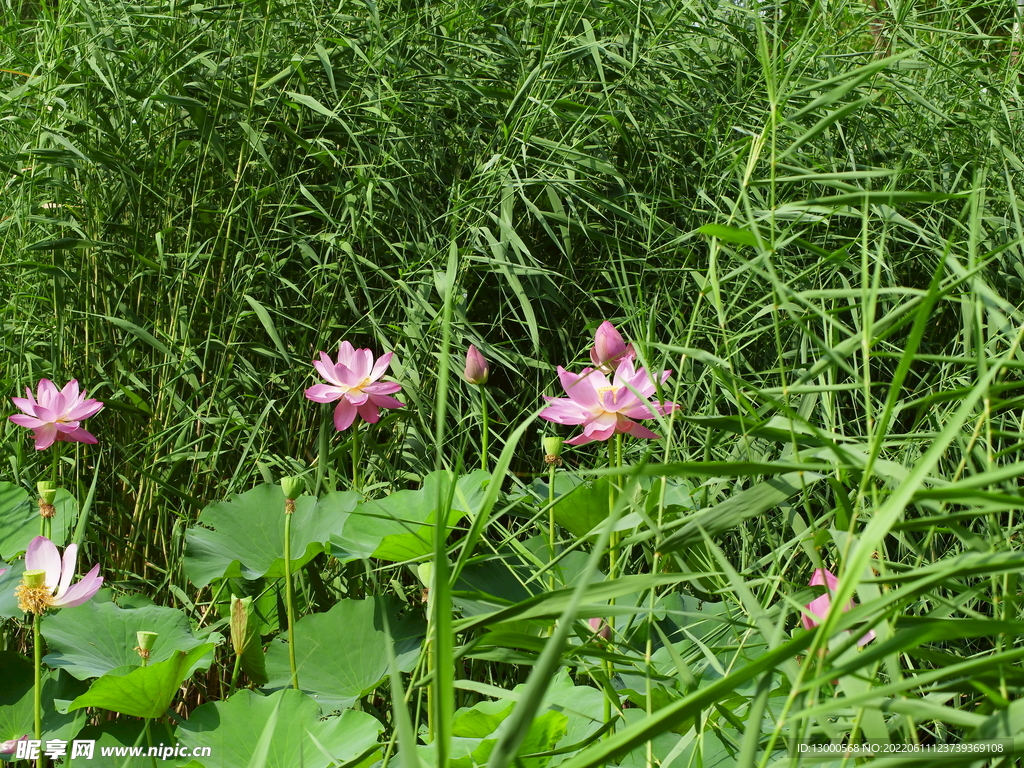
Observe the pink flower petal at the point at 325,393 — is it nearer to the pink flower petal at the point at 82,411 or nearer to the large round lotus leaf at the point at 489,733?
the pink flower petal at the point at 82,411

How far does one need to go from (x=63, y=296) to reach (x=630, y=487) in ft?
4.14

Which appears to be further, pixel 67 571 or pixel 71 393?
pixel 71 393

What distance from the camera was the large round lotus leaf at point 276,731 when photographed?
2.43 ft

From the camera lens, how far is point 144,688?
0.75 metres

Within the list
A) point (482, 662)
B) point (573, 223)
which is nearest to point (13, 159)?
point (573, 223)

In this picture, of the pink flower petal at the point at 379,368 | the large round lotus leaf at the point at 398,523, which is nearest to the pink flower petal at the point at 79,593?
the large round lotus leaf at the point at 398,523

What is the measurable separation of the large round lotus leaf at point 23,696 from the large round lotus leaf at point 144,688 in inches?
4.0

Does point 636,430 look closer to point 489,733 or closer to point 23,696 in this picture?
point 489,733

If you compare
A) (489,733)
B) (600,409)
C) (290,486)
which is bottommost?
(489,733)

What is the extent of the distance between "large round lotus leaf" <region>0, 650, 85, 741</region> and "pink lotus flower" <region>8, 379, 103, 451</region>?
0.26m

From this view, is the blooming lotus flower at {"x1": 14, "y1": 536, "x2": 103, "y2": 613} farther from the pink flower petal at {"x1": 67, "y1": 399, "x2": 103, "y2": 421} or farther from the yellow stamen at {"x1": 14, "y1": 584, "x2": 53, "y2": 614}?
the pink flower petal at {"x1": 67, "y1": 399, "x2": 103, "y2": 421}

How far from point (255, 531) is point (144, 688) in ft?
1.01

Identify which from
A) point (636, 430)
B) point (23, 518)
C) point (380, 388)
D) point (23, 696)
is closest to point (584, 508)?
point (636, 430)

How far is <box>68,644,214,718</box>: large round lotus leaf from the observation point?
2.38ft
